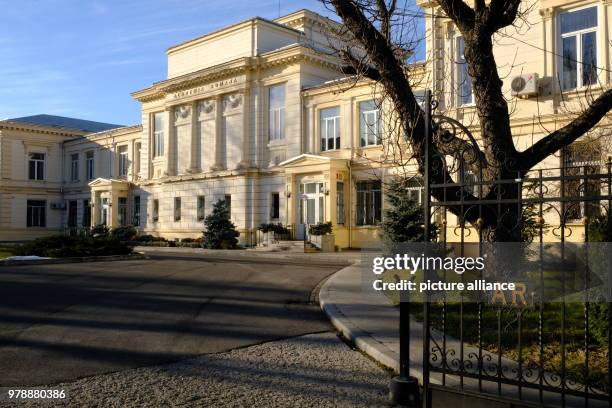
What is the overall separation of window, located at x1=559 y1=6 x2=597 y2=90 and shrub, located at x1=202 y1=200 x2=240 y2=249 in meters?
19.3

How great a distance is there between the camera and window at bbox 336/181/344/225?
28688 millimetres

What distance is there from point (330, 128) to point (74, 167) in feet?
109

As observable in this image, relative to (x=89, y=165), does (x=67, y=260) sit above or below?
below

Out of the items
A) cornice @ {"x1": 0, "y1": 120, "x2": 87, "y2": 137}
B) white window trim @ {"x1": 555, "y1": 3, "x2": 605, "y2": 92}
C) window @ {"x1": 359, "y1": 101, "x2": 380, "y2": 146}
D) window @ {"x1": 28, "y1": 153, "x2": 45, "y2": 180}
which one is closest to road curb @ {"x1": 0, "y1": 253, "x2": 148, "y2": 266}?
window @ {"x1": 359, "y1": 101, "x2": 380, "y2": 146}

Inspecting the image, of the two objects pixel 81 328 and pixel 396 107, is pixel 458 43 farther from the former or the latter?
pixel 81 328

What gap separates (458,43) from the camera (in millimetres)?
21375

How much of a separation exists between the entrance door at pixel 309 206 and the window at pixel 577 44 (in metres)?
13.5

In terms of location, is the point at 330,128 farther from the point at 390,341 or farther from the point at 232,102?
the point at 390,341

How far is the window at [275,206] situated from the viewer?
32375mm

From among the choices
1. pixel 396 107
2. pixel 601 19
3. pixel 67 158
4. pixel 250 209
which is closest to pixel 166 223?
pixel 250 209

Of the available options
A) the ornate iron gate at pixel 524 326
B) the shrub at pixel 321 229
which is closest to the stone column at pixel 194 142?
the shrub at pixel 321 229

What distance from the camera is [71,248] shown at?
20703mm

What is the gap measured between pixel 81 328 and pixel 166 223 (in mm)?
32102

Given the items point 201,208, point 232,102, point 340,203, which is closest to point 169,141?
point 201,208
